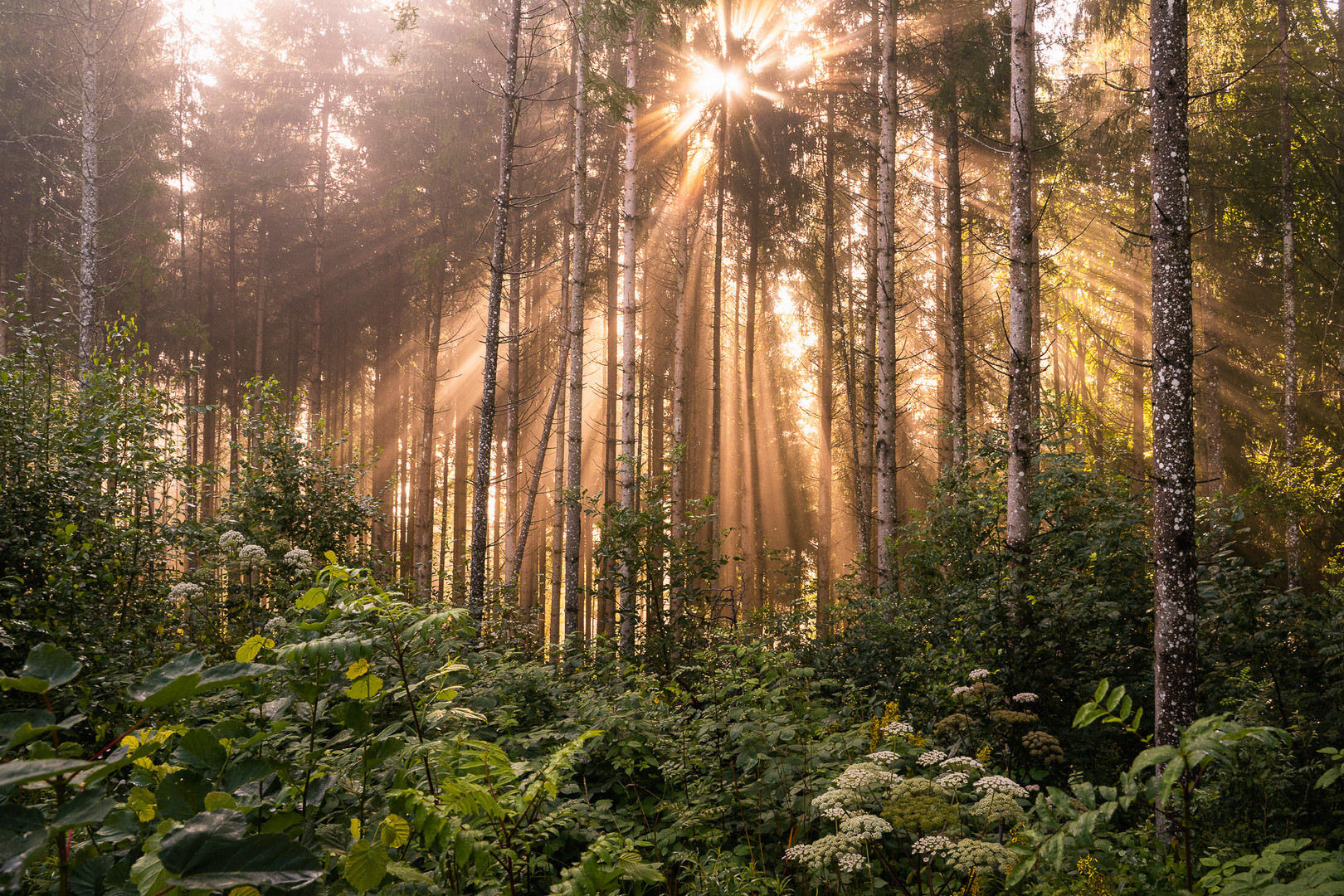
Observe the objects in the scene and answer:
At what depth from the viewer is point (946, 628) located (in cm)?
684

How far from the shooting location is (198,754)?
1441mm

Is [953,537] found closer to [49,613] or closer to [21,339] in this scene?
[49,613]

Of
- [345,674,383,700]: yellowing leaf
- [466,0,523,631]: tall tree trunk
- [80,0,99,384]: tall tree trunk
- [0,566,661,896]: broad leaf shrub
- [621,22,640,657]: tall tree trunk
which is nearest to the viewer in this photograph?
[0,566,661,896]: broad leaf shrub

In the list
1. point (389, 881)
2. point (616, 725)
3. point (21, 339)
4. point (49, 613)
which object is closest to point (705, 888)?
Answer: point (389, 881)

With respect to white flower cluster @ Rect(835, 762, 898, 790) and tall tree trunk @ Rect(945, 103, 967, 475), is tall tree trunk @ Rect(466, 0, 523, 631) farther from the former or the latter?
tall tree trunk @ Rect(945, 103, 967, 475)

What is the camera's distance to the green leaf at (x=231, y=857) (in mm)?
1017

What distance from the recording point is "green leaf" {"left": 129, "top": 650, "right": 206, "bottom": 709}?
3.41ft

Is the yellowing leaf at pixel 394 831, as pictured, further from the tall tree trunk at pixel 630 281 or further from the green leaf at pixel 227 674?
the tall tree trunk at pixel 630 281

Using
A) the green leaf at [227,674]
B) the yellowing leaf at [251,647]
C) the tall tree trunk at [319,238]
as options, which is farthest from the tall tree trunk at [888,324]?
the tall tree trunk at [319,238]

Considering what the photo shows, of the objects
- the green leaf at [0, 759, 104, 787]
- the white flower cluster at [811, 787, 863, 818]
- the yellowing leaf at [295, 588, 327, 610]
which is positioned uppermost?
the yellowing leaf at [295, 588, 327, 610]

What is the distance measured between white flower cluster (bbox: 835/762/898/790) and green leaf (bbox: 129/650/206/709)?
2.31 metres

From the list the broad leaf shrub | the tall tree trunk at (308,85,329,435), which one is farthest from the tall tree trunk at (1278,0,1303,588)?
the tall tree trunk at (308,85,329,435)

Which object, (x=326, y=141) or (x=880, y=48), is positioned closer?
(x=880, y=48)

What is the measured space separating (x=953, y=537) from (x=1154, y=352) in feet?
13.2
